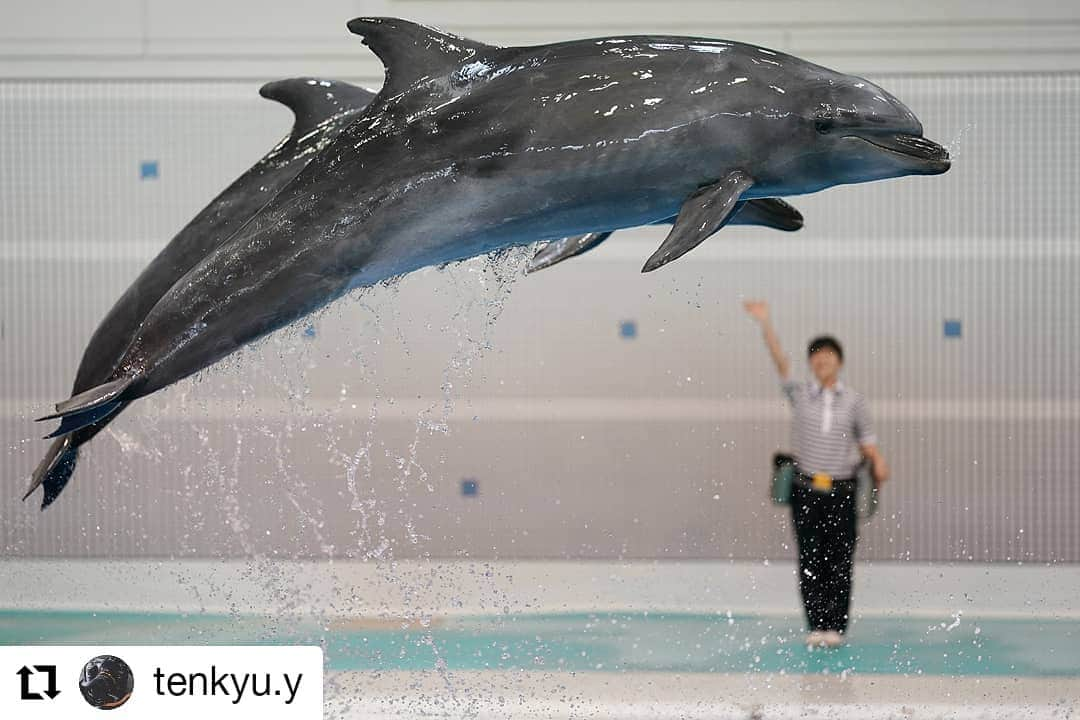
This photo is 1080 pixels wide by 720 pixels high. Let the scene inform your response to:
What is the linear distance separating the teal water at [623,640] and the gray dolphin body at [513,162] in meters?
2.79

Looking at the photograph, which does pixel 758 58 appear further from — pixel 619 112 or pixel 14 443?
pixel 14 443

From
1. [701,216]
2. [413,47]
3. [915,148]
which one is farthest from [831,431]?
[413,47]

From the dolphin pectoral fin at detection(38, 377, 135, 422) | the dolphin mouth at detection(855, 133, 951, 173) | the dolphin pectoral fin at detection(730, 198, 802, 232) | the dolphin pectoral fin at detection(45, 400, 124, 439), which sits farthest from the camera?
the dolphin pectoral fin at detection(730, 198, 802, 232)

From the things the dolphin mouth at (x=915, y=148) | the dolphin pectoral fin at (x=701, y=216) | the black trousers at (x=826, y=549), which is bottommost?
the black trousers at (x=826, y=549)

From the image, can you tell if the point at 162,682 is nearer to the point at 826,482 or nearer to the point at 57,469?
the point at 57,469

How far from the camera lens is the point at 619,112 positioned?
4516 mm

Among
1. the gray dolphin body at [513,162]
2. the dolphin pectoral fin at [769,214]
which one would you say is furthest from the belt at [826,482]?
the gray dolphin body at [513,162]

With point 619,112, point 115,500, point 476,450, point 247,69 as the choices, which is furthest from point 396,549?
point 619,112

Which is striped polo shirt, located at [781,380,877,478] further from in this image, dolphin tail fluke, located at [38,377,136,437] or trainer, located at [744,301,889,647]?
dolphin tail fluke, located at [38,377,136,437]

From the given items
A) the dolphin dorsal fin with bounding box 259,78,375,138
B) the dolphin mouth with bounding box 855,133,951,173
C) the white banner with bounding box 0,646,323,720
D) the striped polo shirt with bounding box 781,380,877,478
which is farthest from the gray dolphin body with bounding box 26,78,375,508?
the striped polo shirt with bounding box 781,380,877,478

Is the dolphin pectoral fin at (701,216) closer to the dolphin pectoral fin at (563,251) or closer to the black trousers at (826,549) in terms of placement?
the dolphin pectoral fin at (563,251)

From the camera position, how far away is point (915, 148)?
434cm

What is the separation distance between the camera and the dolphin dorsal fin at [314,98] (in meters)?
5.43

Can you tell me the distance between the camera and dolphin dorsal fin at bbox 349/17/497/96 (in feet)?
15.6
